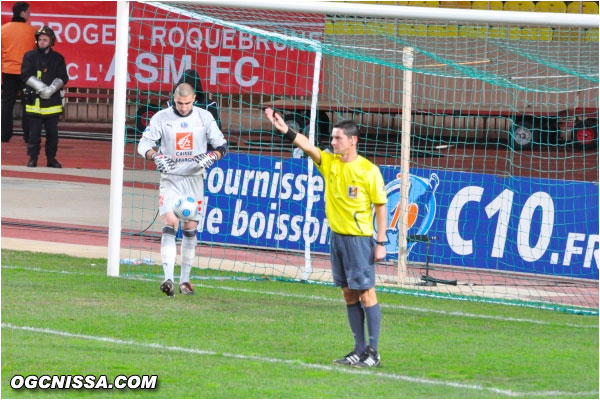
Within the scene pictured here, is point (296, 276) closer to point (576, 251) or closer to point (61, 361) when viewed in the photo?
point (576, 251)

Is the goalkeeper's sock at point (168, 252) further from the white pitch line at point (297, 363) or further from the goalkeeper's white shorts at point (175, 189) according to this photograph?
the white pitch line at point (297, 363)

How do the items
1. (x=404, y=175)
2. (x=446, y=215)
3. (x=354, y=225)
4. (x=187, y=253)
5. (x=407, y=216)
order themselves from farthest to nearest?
(x=446, y=215) < (x=407, y=216) < (x=404, y=175) < (x=187, y=253) < (x=354, y=225)

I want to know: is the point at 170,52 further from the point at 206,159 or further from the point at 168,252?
the point at 168,252

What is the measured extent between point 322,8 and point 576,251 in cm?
367

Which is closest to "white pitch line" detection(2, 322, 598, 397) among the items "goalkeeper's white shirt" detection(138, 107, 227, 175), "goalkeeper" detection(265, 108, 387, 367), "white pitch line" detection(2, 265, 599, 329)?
"goalkeeper" detection(265, 108, 387, 367)

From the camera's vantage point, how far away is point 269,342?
967cm

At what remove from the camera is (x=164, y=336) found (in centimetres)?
973

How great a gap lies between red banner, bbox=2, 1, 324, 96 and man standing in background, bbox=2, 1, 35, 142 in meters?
1.97

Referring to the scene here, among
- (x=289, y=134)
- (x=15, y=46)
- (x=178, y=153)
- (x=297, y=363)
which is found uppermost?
(x=15, y=46)

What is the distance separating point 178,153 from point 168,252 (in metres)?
0.96


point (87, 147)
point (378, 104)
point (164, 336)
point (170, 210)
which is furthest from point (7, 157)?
point (164, 336)

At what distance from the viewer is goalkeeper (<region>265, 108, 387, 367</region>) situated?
8.90 m

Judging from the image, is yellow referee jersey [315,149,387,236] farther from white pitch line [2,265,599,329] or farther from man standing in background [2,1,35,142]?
man standing in background [2,1,35,142]

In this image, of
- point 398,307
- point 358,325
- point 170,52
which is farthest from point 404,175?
point 170,52
